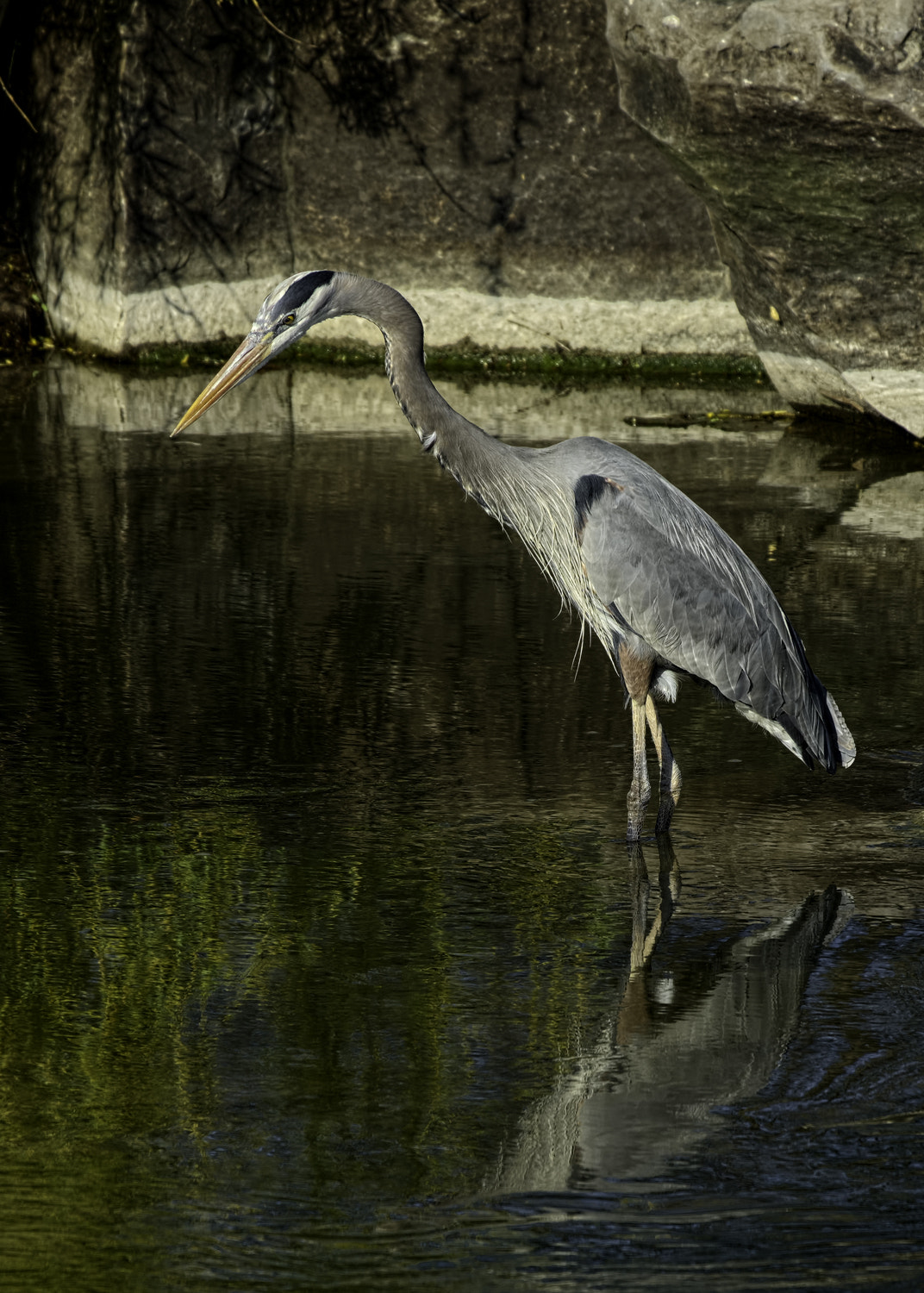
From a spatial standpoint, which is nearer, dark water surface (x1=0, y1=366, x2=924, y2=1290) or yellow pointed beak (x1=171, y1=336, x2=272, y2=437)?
dark water surface (x1=0, y1=366, x2=924, y2=1290)

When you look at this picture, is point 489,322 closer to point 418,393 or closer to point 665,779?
point 418,393

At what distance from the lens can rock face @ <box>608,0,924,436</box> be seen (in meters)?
8.67

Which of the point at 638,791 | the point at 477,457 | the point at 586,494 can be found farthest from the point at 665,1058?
the point at 477,457

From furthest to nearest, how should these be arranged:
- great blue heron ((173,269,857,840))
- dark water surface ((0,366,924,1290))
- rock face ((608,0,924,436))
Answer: rock face ((608,0,924,436)) → great blue heron ((173,269,857,840)) → dark water surface ((0,366,924,1290))

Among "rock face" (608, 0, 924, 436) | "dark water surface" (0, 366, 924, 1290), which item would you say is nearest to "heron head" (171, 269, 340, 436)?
"dark water surface" (0, 366, 924, 1290)

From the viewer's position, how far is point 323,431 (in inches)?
419

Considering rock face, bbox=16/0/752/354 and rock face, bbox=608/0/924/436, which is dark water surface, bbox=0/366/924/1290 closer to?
rock face, bbox=608/0/924/436

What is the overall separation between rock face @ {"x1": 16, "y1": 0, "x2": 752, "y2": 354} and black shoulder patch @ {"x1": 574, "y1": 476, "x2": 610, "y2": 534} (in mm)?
7147

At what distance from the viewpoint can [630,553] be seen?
17.8ft

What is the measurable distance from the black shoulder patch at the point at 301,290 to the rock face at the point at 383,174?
22.8 ft

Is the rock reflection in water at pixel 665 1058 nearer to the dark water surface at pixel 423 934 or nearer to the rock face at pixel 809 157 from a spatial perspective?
the dark water surface at pixel 423 934

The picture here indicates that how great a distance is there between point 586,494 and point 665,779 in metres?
0.90

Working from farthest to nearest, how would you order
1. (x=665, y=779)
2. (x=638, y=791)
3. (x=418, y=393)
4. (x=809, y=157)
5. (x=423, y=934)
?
1. (x=809, y=157)
2. (x=418, y=393)
3. (x=665, y=779)
4. (x=638, y=791)
5. (x=423, y=934)

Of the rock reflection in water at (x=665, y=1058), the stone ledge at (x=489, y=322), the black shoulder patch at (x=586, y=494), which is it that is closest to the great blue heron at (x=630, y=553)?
the black shoulder patch at (x=586, y=494)
